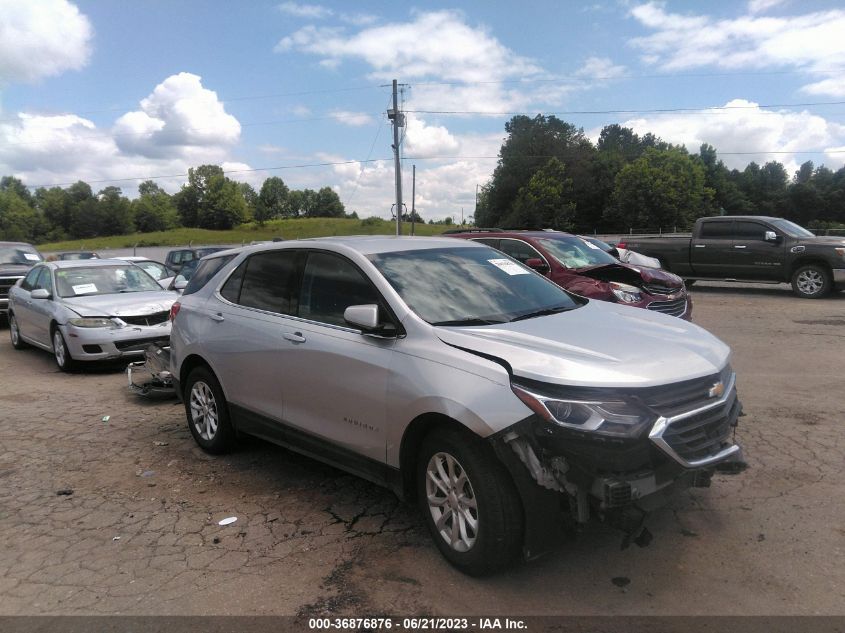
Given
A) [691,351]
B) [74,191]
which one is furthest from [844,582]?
[74,191]

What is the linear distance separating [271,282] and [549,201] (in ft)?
264

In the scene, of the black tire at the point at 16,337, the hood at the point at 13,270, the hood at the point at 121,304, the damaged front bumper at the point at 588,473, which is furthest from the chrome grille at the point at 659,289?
the hood at the point at 13,270

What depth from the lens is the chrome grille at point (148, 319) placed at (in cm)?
869

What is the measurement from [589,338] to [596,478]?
854mm

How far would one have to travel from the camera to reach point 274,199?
381 ft

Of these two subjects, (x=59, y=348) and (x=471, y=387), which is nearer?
(x=471, y=387)

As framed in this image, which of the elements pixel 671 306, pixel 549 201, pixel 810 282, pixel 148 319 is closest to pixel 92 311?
pixel 148 319

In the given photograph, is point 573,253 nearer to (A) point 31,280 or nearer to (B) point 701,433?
(B) point 701,433

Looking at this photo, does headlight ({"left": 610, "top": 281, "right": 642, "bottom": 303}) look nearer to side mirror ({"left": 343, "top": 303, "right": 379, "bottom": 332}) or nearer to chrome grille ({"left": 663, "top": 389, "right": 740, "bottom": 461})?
chrome grille ({"left": 663, "top": 389, "right": 740, "bottom": 461})

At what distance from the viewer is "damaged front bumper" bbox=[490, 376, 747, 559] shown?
272 centimetres

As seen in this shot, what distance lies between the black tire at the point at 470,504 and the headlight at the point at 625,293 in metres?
5.54

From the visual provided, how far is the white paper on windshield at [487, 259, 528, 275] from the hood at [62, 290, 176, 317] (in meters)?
5.99

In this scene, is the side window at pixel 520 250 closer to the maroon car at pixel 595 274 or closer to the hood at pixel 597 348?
the maroon car at pixel 595 274

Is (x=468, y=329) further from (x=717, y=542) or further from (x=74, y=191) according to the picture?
(x=74, y=191)
